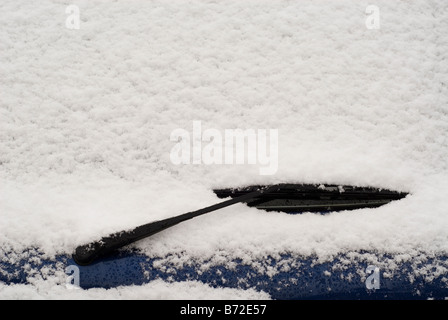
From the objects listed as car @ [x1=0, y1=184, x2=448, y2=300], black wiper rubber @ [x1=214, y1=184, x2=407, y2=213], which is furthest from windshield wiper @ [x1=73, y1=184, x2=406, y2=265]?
car @ [x1=0, y1=184, x2=448, y2=300]

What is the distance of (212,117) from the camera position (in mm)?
1492

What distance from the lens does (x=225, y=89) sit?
1.54 metres

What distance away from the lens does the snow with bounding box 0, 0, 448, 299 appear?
1.35m

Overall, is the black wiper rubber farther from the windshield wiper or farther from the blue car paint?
the blue car paint

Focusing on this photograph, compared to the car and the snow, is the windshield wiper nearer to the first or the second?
the snow

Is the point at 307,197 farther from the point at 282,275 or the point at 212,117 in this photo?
the point at 212,117

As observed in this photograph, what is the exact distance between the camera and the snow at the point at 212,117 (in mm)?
1351

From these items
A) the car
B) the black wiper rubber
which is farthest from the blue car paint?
the black wiper rubber

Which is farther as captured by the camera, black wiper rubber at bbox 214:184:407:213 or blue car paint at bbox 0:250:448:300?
black wiper rubber at bbox 214:184:407:213

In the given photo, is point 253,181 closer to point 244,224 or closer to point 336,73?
point 244,224

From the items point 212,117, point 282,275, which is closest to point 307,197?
point 282,275

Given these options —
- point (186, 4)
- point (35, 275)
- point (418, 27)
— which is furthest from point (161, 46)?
point (418, 27)

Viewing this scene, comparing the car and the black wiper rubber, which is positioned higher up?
the black wiper rubber
